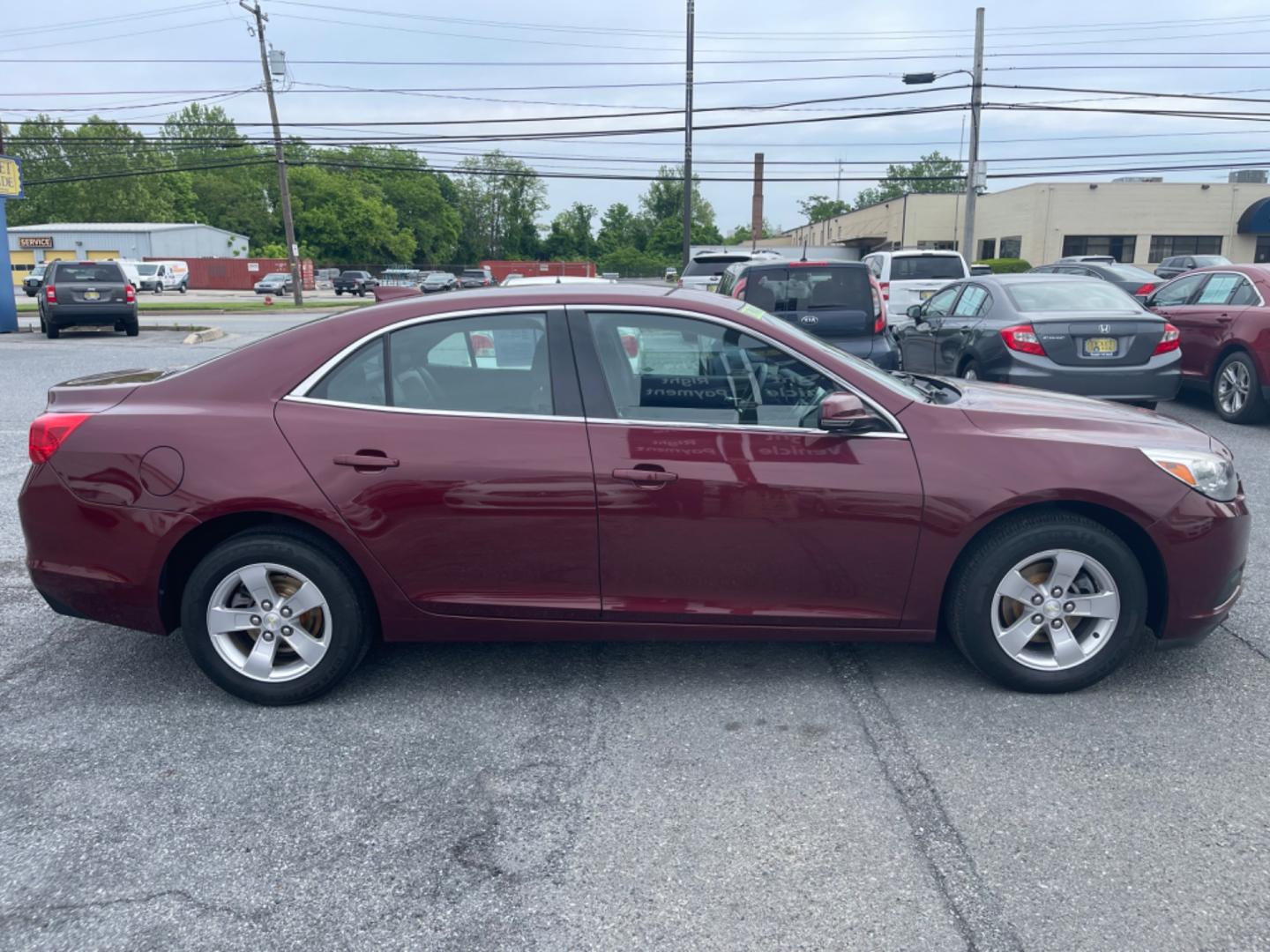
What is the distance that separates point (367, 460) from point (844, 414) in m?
1.83

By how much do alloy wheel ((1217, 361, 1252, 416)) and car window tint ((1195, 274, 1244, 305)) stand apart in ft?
2.71

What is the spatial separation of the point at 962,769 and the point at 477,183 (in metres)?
118

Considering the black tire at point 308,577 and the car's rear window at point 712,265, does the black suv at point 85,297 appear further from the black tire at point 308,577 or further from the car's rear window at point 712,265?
the black tire at point 308,577

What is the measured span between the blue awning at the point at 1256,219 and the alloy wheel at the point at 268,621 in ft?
163

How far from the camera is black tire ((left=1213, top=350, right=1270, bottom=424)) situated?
9477 mm

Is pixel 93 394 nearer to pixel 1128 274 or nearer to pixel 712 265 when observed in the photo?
pixel 712 265

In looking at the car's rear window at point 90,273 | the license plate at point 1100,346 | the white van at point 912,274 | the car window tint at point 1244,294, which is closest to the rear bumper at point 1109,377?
the license plate at point 1100,346

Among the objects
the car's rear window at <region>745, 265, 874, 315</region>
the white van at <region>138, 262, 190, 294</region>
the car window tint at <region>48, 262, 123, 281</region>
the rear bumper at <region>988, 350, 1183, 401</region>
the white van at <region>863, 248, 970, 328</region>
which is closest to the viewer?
the rear bumper at <region>988, 350, 1183, 401</region>

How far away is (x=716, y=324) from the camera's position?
3955 mm

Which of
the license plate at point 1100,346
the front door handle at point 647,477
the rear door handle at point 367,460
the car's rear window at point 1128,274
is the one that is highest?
the rear door handle at point 367,460

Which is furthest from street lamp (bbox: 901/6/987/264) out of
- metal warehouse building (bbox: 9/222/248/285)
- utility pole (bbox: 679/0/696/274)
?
metal warehouse building (bbox: 9/222/248/285)

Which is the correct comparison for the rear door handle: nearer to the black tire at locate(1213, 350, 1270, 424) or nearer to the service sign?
the black tire at locate(1213, 350, 1270, 424)

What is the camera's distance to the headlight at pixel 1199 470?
3.87 meters

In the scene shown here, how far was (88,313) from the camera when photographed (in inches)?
840
